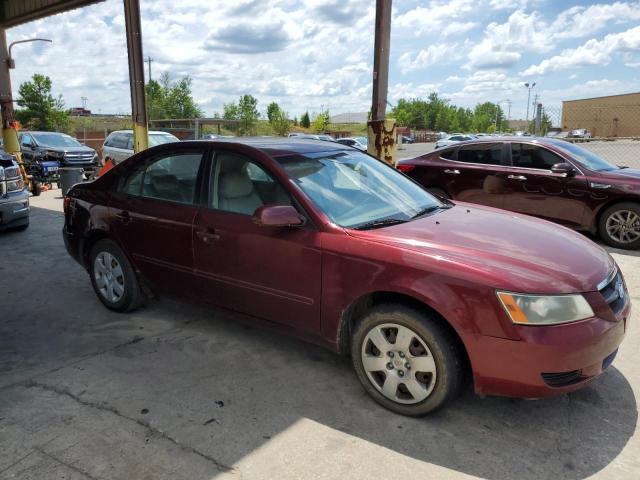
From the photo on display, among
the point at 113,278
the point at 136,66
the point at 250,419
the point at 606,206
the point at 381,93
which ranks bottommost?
the point at 250,419

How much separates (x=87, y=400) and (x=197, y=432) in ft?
2.74

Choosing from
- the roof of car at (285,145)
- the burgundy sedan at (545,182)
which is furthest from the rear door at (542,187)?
the roof of car at (285,145)

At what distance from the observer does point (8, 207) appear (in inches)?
303

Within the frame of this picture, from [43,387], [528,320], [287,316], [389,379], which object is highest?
[528,320]

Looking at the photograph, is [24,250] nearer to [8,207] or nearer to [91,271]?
[8,207]

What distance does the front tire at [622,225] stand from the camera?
6.97 m

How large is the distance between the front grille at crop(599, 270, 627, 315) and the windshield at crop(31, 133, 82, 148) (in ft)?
54.1

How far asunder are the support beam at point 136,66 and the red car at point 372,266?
4.84 m

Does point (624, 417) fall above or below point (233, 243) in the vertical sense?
below

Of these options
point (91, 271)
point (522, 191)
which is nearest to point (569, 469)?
point (91, 271)

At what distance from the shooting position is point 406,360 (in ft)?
9.70

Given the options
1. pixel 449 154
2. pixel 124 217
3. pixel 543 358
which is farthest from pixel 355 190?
pixel 449 154

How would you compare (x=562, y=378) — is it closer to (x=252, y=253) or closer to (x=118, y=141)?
(x=252, y=253)

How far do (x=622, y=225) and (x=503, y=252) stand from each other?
516 centimetres
